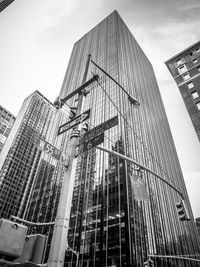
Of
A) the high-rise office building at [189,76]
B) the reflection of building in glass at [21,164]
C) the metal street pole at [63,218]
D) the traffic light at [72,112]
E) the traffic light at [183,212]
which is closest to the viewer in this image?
the metal street pole at [63,218]

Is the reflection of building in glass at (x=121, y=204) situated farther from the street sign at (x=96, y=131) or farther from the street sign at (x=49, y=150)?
the street sign at (x=49, y=150)

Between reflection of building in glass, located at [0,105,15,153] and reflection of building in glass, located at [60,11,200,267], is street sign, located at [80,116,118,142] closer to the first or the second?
reflection of building in glass, located at [60,11,200,267]

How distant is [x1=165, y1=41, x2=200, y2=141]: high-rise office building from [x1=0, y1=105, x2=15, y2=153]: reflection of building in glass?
486 feet

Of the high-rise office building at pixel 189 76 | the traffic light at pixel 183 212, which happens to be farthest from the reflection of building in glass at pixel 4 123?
the traffic light at pixel 183 212

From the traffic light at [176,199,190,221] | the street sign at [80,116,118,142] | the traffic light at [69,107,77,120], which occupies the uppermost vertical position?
the traffic light at [69,107,77,120]

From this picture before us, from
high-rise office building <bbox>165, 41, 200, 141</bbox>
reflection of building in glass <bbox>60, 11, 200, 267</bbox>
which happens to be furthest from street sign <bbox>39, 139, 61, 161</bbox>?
high-rise office building <bbox>165, 41, 200, 141</bbox>

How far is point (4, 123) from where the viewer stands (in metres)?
163

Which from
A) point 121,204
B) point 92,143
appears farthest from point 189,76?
point 92,143

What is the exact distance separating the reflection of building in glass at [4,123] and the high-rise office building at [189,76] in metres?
148

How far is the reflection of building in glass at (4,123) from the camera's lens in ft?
525

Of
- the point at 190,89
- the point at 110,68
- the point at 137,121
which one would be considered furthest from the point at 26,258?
the point at 110,68

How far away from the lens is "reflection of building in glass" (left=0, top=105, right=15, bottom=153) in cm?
16012

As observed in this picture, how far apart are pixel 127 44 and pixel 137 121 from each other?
197ft

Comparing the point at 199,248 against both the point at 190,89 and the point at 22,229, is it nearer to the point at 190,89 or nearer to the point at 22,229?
the point at 190,89
